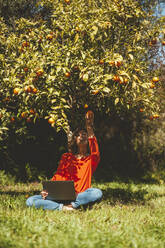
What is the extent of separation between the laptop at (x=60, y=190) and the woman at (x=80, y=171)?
0.30ft

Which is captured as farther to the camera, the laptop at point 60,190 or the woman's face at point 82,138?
the woman's face at point 82,138

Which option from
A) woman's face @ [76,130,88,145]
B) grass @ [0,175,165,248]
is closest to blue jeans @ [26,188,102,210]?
grass @ [0,175,165,248]

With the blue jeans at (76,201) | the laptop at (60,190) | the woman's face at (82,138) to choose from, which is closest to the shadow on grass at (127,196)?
the blue jeans at (76,201)

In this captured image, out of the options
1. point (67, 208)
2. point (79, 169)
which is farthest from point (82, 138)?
point (67, 208)

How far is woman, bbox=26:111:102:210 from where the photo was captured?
353cm

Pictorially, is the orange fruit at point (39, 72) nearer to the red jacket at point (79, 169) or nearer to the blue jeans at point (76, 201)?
the red jacket at point (79, 169)

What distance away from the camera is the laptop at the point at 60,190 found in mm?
3314

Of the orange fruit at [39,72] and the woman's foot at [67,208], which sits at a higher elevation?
the orange fruit at [39,72]

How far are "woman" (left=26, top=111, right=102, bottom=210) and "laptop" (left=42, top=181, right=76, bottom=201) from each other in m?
0.09

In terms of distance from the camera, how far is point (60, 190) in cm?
344

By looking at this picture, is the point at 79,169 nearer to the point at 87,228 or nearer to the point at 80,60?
the point at 87,228

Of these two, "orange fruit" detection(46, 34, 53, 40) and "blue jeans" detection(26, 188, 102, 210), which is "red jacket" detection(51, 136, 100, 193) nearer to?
"blue jeans" detection(26, 188, 102, 210)

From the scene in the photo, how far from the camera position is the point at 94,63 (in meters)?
3.29

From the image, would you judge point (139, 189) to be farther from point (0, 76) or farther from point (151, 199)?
point (0, 76)
